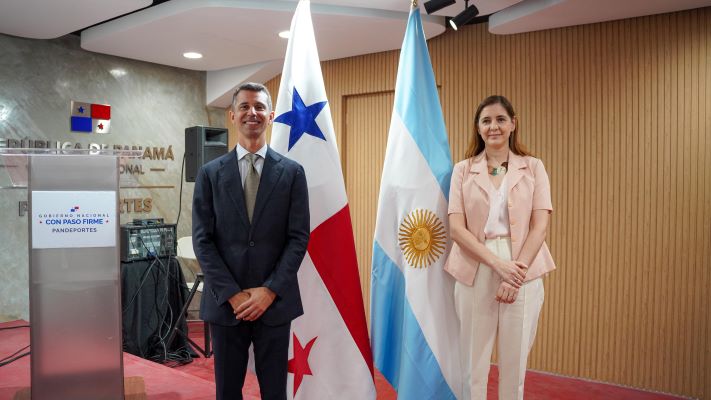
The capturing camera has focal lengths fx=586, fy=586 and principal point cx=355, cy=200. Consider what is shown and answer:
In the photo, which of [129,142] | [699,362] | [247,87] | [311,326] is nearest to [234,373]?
[311,326]

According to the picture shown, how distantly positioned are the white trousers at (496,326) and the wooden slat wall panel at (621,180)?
1849mm

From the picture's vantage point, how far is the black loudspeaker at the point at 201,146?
4402mm

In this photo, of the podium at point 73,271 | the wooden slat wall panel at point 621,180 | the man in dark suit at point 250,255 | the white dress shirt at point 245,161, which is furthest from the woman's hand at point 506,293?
the wooden slat wall panel at point 621,180

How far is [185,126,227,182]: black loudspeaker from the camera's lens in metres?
4.40

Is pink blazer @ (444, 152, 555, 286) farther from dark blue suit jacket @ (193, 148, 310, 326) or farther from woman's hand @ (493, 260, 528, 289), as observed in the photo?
dark blue suit jacket @ (193, 148, 310, 326)

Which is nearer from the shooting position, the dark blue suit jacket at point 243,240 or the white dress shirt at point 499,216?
the dark blue suit jacket at point 243,240

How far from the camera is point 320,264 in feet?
8.68

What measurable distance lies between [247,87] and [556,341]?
10.1 feet

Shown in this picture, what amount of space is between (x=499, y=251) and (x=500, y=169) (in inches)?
14.2

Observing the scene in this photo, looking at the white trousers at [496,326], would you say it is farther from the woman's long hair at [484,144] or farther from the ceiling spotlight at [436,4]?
the ceiling spotlight at [436,4]

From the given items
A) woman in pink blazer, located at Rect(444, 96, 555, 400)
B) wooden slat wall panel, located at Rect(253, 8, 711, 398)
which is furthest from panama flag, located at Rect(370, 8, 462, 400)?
wooden slat wall panel, located at Rect(253, 8, 711, 398)

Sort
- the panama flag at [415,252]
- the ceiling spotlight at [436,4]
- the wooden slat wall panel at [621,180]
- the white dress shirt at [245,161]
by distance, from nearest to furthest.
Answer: the white dress shirt at [245,161], the panama flag at [415,252], the ceiling spotlight at [436,4], the wooden slat wall panel at [621,180]

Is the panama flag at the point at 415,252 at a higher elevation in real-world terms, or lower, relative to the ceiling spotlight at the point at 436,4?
lower

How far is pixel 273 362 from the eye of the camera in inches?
83.4
